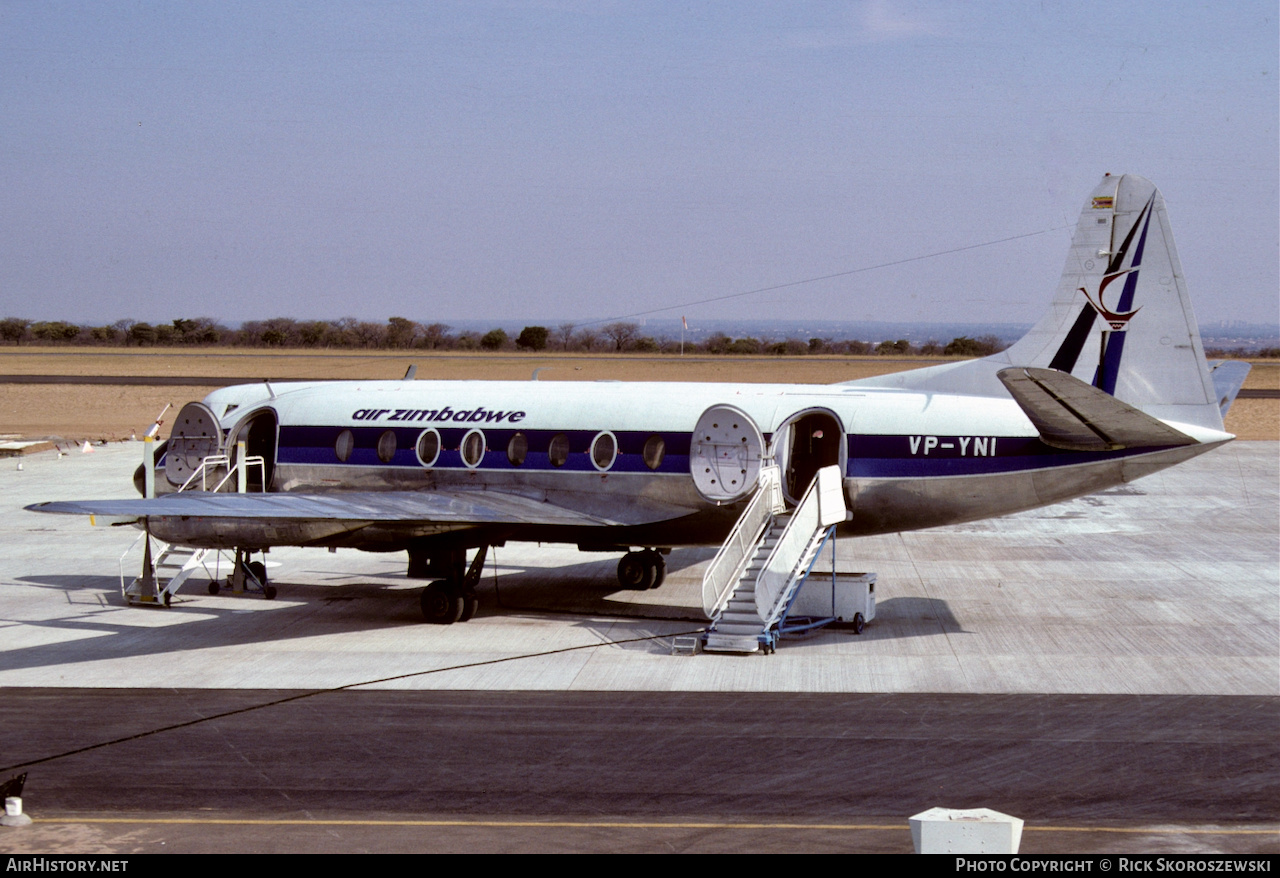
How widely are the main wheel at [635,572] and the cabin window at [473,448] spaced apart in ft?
12.9

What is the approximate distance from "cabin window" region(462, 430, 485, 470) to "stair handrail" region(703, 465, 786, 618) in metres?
5.13

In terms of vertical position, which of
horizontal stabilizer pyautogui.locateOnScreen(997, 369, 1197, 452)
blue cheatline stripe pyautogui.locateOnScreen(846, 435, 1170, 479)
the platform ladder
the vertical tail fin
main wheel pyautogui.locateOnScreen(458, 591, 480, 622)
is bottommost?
main wheel pyautogui.locateOnScreen(458, 591, 480, 622)

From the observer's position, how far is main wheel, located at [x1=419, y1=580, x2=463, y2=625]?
2377 centimetres

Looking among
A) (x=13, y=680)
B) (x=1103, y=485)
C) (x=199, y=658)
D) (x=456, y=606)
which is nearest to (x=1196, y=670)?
(x=1103, y=485)

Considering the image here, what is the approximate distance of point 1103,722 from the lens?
17250 millimetres

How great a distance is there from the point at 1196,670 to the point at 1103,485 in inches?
140

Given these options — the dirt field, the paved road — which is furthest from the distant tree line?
the paved road

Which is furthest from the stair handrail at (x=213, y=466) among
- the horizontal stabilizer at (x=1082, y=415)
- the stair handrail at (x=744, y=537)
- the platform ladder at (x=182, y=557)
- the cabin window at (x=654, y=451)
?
the horizontal stabilizer at (x=1082, y=415)

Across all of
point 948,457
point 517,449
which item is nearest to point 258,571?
point 517,449

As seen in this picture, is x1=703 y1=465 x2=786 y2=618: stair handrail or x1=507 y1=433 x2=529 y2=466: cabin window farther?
x1=507 y1=433 x2=529 y2=466: cabin window

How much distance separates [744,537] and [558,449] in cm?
A: 417

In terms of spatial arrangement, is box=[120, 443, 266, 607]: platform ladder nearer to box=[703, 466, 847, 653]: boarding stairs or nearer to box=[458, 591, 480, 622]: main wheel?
box=[458, 591, 480, 622]: main wheel

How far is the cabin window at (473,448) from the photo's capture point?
25.5 metres

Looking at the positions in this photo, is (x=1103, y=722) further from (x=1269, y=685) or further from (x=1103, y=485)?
(x=1103, y=485)
